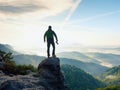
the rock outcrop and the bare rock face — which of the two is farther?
the bare rock face

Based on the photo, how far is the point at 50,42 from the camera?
1447 inches

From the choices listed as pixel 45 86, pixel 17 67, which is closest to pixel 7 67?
pixel 17 67

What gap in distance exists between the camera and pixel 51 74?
33.9m

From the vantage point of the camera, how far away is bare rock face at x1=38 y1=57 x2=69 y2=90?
3217 cm

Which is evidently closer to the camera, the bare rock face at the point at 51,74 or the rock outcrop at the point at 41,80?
the rock outcrop at the point at 41,80

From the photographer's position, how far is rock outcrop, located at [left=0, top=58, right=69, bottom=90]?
2693 cm

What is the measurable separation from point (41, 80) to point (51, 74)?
2802 mm

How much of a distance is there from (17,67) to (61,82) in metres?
7.57

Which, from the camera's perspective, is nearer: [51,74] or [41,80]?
[41,80]

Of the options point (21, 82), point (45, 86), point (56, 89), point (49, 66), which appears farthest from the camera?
point (49, 66)

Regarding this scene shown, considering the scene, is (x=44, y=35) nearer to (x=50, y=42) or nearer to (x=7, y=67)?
(x=50, y=42)

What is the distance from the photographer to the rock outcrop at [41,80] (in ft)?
88.4

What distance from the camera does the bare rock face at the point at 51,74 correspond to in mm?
32169

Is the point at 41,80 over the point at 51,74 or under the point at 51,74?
under
